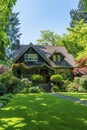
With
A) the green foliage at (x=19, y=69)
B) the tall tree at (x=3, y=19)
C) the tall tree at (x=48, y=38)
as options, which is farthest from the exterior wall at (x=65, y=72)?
the tall tree at (x=3, y=19)

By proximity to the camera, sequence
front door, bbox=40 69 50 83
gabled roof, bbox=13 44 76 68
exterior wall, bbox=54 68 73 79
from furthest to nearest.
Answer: exterior wall, bbox=54 68 73 79 → gabled roof, bbox=13 44 76 68 → front door, bbox=40 69 50 83

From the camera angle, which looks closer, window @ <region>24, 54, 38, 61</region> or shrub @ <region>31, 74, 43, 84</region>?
shrub @ <region>31, 74, 43, 84</region>

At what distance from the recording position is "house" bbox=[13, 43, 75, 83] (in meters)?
47.2

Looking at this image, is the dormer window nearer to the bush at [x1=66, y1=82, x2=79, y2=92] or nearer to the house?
the house

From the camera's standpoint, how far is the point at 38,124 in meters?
11.0

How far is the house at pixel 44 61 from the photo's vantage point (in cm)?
4719

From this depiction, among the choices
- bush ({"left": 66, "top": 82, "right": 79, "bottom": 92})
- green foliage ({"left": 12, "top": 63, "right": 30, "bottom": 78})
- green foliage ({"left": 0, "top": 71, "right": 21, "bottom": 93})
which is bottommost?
bush ({"left": 66, "top": 82, "right": 79, "bottom": 92})

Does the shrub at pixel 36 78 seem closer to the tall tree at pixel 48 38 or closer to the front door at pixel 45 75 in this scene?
the front door at pixel 45 75

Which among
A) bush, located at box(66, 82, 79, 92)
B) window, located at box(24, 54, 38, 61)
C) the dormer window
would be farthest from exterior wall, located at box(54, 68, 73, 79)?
bush, located at box(66, 82, 79, 92)

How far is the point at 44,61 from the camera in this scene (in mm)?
48469

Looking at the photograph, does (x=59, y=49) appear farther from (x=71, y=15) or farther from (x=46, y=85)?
(x=71, y=15)

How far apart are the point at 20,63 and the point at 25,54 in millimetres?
3212

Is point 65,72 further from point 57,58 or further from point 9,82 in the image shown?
point 9,82

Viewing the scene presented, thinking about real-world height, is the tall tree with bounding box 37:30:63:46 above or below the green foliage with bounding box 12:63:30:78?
above
